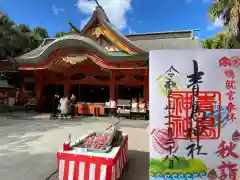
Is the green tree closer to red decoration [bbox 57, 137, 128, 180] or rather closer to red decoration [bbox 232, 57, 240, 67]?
red decoration [bbox 232, 57, 240, 67]

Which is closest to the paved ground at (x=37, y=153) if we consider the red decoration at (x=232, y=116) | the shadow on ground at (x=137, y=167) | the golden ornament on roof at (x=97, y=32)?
the shadow on ground at (x=137, y=167)

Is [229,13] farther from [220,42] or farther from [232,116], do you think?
[232,116]

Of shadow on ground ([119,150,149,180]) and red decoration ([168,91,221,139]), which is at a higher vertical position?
red decoration ([168,91,221,139])

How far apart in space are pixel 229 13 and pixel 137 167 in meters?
7.58

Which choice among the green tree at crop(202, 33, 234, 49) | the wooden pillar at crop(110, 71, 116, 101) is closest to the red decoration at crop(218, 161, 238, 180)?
the green tree at crop(202, 33, 234, 49)

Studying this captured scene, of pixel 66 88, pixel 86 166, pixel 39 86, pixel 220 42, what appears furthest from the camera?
pixel 39 86

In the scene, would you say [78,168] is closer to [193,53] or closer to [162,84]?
[162,84]

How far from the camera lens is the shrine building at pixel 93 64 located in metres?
11.7

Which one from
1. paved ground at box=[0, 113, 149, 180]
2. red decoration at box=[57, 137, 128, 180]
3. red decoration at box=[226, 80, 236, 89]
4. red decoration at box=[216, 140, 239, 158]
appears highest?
red decoration at box=[226, 80, 236, 89]

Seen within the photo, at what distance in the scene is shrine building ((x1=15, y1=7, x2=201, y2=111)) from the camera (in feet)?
38.5

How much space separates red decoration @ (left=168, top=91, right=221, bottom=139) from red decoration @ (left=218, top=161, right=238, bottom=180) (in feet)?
1.11

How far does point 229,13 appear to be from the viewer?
29.0 ft

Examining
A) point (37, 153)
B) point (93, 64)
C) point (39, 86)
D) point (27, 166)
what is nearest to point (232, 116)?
point (27, 166)

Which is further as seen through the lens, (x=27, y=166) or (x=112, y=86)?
(x=112, y=86)
